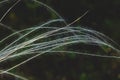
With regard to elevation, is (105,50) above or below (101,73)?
above

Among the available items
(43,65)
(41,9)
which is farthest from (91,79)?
(41,9)

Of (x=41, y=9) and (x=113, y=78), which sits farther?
(x=113, y=78)

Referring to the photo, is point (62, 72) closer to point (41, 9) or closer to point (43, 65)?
point (43, 65)

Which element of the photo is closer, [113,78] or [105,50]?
[105,50]

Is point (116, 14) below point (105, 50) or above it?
above

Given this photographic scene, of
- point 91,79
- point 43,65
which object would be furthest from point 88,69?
point 43,65

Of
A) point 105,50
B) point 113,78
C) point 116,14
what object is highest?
Answer: point 116,14

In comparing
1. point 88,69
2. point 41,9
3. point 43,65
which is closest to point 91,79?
point 88,69

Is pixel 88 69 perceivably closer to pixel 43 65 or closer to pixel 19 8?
pixel 43 65
